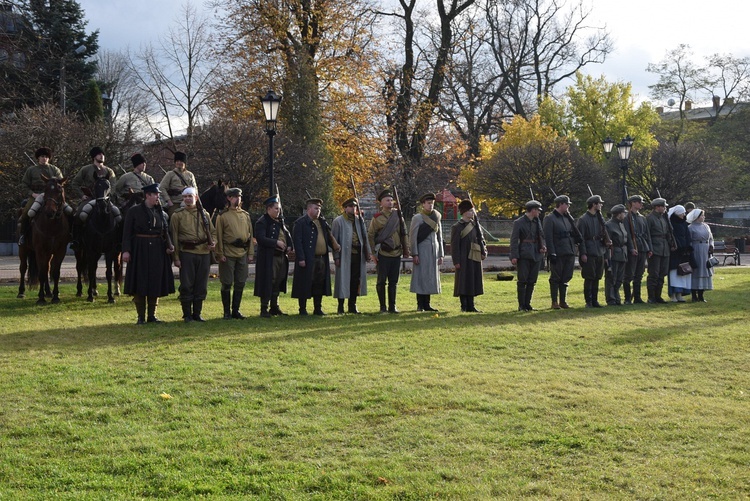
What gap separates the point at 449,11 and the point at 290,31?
34.3 ft

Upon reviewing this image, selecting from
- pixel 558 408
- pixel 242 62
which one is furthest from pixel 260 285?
pixel 242 62

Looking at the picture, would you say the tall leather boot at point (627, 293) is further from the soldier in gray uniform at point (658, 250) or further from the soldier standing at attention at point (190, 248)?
the soldier standing at attention at point (190, 248)

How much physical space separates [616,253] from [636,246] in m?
0.78

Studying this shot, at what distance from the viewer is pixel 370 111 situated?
37438 millimetres

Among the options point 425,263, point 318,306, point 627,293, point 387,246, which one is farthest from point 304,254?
point 627,293

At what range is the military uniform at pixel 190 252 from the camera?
1241 cm

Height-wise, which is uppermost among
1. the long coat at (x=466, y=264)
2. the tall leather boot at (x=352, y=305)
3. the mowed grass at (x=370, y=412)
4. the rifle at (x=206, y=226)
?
the rifle at (x=206, y=226)

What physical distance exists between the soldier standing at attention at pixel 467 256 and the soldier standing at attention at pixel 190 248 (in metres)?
4.41

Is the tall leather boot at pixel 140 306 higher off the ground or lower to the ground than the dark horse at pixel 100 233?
lower

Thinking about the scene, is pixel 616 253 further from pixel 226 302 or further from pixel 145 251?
pixel 145 251

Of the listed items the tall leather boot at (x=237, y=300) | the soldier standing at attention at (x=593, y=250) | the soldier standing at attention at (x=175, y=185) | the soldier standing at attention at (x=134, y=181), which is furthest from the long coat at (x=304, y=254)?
the soldier standing at attention at (x=593, y=250)

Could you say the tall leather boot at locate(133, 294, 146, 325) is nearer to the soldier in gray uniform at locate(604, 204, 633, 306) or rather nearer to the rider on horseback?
the rider on horseback

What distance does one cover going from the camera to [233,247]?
42.3 feet

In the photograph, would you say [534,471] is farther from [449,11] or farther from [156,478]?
[449,11]
